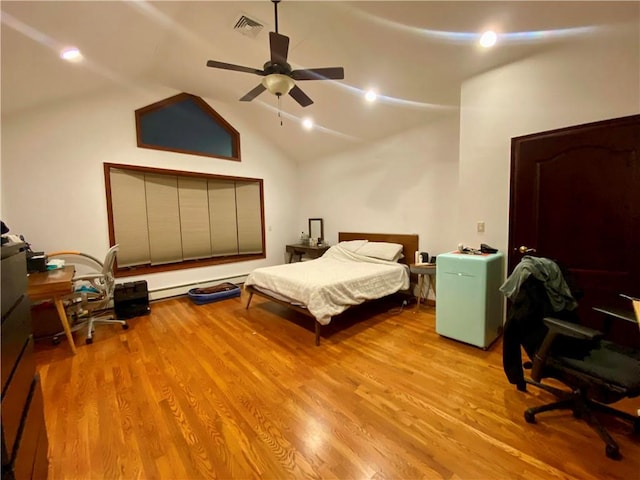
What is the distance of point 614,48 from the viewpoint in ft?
6.93

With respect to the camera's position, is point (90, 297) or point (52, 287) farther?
point (90, 297)

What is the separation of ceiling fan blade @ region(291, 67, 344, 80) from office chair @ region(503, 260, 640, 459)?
2.13m

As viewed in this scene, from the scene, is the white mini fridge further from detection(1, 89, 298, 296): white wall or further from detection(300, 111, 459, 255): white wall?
detection(1, 89, 298, 296): white wall

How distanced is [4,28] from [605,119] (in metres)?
4.72

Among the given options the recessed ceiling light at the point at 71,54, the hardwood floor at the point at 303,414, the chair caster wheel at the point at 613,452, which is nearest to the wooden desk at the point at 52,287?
the hardwood floor at the point at 303,414

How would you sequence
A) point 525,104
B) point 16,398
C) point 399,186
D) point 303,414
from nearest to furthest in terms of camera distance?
point 16,398 < point 303,414 < point 525,104 < point 399,186

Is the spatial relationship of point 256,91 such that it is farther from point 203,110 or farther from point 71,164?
point 71,164

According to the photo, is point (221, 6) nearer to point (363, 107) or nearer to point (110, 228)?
point (363, 107)

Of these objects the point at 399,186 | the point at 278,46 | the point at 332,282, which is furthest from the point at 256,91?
the point at 399,186

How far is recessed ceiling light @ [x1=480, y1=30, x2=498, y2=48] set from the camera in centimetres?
233

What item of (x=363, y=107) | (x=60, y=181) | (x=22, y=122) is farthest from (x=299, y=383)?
(x=22, y=122)

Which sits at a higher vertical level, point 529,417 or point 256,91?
point 256,91

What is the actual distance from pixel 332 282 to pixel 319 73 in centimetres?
198

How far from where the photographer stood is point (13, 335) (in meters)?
0.99
